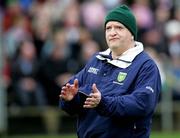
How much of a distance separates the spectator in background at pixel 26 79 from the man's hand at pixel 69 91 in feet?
30.1

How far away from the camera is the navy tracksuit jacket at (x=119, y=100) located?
8594 mm

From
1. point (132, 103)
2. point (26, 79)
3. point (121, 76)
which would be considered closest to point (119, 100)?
point (132, 103)

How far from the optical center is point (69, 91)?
349 inches

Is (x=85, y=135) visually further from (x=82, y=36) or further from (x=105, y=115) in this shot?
(x=82, y=36)

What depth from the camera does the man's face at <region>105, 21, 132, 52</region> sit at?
9016mm

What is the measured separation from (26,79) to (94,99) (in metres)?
9.83

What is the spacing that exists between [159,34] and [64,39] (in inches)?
98.7

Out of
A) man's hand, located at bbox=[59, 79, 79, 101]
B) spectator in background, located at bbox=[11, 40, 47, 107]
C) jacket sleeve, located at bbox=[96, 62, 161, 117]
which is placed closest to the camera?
jacket sleeve, located at bbox=[96, 62, 161, 117]

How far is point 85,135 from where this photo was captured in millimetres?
9094

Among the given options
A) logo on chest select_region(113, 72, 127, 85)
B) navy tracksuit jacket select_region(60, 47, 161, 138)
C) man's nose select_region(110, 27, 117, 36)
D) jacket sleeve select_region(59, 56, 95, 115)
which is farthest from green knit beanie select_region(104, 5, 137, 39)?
jacket sleeve select_region(59, 56, 95, 115)

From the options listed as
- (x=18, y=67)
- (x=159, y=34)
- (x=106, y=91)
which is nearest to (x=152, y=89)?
(x=106, y=91)

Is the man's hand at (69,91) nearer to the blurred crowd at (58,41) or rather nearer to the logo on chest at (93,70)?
the logo on chest at (93,70)

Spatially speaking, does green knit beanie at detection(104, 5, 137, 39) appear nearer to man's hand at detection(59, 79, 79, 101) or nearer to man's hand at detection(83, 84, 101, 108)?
man's hand at detection(59, 79, 79, 101)

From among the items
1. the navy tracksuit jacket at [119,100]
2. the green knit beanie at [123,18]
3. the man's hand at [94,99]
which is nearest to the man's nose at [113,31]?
the green knit beanie at [123,18]
